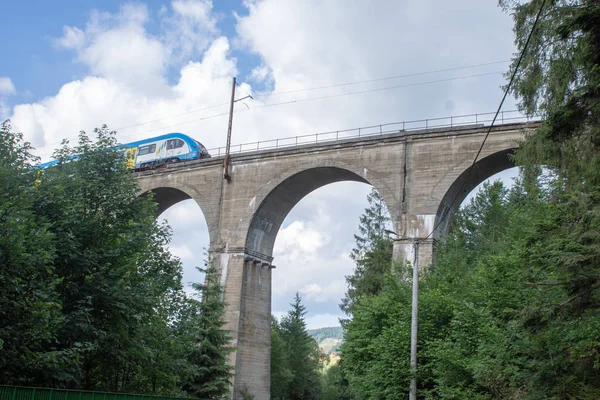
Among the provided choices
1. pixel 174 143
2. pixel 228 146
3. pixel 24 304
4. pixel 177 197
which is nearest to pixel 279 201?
pixel 228 146

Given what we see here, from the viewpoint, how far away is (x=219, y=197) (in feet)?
97.9

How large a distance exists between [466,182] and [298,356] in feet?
103

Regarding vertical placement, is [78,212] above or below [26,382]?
above

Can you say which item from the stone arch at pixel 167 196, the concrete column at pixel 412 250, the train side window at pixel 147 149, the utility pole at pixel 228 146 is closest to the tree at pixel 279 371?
the stone arch at pixel 167 196

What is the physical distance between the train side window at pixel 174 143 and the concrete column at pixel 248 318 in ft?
38.9

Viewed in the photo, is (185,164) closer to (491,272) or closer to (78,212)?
(78,212)

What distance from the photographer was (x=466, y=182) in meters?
24.4

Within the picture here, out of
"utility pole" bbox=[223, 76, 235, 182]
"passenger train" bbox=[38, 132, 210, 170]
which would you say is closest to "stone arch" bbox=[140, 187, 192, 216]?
"utility pole" bbox=[223, 76, 235, 182]

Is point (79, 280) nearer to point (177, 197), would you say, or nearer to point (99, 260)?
point (99, 260)

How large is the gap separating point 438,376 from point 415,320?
256 cm

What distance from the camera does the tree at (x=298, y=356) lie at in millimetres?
51281

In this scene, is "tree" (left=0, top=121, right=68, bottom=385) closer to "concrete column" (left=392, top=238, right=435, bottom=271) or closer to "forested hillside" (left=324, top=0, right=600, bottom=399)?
"forested hillside" (left=324, top=0, right=600, bottom=399)

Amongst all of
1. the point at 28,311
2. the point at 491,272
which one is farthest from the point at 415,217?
the point at 28,311

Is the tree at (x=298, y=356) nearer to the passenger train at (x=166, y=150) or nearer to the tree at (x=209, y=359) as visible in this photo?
the passenger train at (x=166, y=150)
